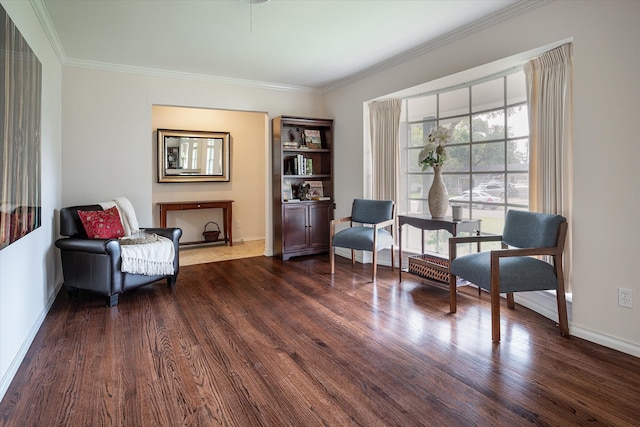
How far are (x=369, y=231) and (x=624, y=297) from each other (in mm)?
2308

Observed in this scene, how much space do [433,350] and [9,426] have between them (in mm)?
2223

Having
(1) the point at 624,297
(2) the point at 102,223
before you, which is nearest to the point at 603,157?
(1) the point at 624,297

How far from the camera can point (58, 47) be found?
368 centimetres

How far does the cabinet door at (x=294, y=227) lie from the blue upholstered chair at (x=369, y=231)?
0.91 m

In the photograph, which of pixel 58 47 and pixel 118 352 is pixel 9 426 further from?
pixel 58 47

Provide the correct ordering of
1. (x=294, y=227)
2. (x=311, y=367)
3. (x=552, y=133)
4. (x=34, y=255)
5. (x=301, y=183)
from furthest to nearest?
(x=301, y=183) → (x=294, y=227) → (x=552, y=133) → (x=34, y=255) → (x=311, y=367)

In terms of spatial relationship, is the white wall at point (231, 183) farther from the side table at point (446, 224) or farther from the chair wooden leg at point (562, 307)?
the chair wooden leg at point (562, 307)

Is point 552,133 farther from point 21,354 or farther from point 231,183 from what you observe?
point 231,183

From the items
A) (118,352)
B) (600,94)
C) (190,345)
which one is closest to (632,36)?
(600,94)

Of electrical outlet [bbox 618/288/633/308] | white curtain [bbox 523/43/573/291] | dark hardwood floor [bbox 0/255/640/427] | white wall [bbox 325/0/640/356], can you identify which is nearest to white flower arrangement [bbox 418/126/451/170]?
white curtain [bbox 523/43/573/291]

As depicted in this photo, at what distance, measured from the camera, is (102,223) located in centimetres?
371

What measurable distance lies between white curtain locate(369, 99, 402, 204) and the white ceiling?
542 mm

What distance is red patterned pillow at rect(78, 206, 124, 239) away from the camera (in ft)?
11.8

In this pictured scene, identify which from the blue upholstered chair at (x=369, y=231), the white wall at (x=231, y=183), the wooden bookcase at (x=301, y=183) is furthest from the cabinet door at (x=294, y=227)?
the white wall at (x=231, y=183)
